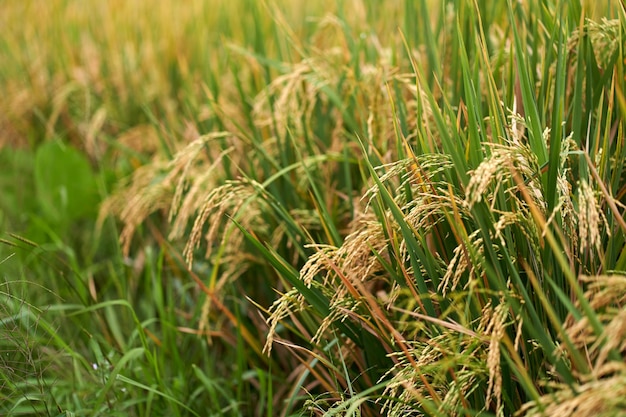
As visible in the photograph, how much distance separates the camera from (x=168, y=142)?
2422 mm

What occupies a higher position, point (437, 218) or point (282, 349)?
point (437, 218)

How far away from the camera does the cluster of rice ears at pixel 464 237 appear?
1.10 metres

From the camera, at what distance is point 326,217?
1.48 metres

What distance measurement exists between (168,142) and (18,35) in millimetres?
1741

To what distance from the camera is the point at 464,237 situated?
1165 mm

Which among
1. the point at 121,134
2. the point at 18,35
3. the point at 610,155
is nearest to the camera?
the point at 610,155

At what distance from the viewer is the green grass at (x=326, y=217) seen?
1197mm

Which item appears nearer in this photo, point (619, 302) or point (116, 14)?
point (619, 302)

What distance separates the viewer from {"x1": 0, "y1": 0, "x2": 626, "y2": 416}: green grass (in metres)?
1.20

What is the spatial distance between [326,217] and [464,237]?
0.39 meters

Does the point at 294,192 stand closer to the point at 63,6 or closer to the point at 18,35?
the point at 18,35

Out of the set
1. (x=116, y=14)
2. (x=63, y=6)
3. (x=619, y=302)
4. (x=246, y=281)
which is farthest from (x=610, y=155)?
(x=63, y=6)

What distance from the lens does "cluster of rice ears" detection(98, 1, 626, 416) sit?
1099mm

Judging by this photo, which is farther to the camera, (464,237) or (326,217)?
(326,217)
